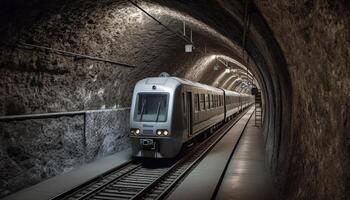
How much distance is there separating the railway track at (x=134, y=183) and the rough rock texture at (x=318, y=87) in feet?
11.6

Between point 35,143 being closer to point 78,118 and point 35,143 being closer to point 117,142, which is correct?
point 78,118

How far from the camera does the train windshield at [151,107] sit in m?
10.1

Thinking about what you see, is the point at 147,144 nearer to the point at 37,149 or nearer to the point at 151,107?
the point at 151,107

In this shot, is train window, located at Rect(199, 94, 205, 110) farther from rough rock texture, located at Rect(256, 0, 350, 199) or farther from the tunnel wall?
rough rock texture, located at Rect(256, 0, 350, 199)

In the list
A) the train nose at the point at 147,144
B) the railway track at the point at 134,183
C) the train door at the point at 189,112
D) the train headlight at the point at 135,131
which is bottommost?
the railway track at the point at 134,183

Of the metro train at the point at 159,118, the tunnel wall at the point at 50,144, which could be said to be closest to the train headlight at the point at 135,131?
the metro train at the point at 159,118

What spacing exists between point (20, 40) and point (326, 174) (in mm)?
6600

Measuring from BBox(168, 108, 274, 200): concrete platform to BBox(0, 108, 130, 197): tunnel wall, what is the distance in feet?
11.4

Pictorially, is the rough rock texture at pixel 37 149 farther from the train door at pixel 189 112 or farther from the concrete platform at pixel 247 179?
the concrete platform at pixel 247 179

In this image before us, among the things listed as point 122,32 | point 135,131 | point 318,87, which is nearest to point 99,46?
point 122,32

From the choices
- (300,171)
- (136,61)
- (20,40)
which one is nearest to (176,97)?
(136,61)

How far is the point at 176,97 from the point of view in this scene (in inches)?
402

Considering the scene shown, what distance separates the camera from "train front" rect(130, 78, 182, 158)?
9.86 m

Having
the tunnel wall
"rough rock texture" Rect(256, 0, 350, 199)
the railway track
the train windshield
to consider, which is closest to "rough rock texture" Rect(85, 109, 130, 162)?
the tunnel wall
